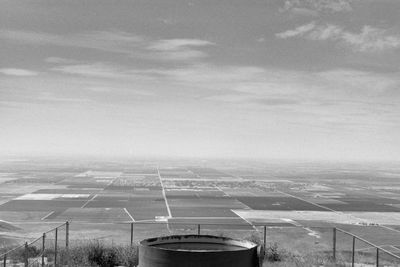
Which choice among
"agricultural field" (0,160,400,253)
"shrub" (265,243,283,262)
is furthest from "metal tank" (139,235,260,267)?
"agricultural field" (0,160,400,253)

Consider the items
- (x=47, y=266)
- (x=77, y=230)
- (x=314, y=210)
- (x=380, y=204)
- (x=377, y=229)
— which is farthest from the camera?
(x=380, y=204)

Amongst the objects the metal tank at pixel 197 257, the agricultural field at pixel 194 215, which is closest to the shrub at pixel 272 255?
the metal tank at pixel 197 257

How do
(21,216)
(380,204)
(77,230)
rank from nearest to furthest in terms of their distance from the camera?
(77,230) < (21,216) < (380,204)

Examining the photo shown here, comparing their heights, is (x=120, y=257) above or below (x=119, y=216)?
above

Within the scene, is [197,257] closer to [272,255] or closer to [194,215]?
[272,255]

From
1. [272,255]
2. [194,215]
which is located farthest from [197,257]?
[194,215]

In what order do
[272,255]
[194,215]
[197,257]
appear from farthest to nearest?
1. [194,215]
2. [272,255]
3. [197,257]

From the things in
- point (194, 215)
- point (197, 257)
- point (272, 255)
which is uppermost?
point (197, 257)

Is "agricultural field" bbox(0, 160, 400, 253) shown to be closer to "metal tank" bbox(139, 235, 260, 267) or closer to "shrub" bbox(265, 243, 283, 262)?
"shrub" bbox(265, 243, 283, 262)

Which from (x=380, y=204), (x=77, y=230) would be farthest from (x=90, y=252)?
(x=380, y=204)

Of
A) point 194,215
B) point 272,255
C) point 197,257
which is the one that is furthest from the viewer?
point 194,215

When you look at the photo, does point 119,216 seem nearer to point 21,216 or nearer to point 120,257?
point 21,216
